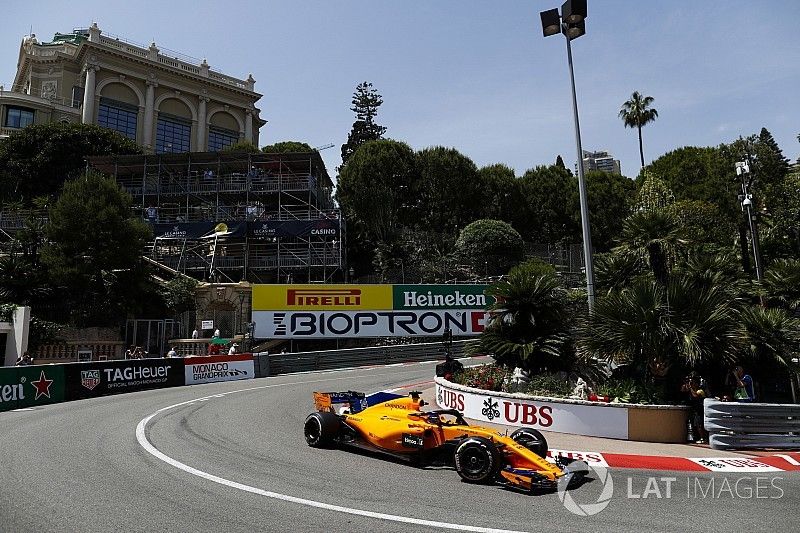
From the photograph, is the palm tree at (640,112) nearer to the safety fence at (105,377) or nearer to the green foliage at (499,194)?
the green foliage at (499,194)

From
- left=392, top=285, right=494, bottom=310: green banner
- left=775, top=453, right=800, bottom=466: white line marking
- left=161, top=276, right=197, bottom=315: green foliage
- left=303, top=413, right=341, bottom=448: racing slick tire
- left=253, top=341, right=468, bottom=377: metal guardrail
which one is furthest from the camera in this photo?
left=161, top=276, right=197, bottom=315: green foliage

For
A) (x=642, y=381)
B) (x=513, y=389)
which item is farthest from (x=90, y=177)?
(x=642, y=381)

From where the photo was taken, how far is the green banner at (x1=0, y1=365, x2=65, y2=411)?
17.0 metres

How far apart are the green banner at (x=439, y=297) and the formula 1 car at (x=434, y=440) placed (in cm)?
2251

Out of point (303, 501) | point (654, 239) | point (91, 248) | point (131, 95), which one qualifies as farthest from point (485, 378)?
point (131, 95)

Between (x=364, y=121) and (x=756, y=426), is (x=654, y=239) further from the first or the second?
(x=364, y=121)

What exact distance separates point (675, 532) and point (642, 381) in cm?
704

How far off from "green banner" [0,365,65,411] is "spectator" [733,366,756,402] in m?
19.4

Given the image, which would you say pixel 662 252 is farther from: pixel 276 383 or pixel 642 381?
pixel 276 383

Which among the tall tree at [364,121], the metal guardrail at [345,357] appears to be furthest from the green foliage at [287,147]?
the metal guardrail at [345,357]

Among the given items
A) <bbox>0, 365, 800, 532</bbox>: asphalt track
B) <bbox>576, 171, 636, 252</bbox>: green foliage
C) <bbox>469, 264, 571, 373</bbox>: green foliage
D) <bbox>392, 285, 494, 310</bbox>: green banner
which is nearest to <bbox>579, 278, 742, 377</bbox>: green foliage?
<bbox>469, 264, 571, 373</bbox>: green foliage

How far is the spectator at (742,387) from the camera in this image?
39.5ft

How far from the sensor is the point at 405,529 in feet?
20.2

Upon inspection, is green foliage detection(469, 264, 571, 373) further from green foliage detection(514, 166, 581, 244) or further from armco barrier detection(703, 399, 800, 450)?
green foliage detection(514, 166, 581, 244)
